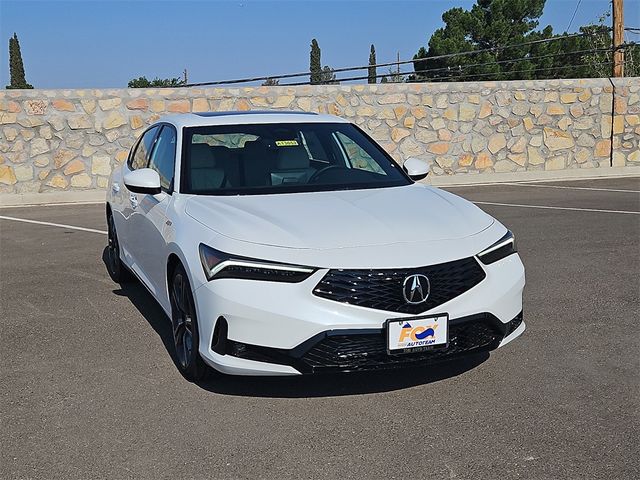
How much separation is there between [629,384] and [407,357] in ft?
4.45

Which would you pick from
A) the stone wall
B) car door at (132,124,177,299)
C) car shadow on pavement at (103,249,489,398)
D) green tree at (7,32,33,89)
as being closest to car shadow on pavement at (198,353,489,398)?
car shadow on pavement at (103,249,489,398)

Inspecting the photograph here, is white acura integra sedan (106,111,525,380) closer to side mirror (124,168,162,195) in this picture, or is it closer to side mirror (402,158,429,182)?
side mirror (124,168,162,195)

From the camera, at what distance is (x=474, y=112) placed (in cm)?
1538

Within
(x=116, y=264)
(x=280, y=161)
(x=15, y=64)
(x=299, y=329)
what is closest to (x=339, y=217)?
(x=299, y=329)

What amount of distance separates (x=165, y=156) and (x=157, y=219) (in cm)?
73

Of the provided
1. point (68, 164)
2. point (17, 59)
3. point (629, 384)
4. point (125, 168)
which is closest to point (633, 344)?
point (629, 384)

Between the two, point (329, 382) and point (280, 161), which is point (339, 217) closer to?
point (329, 382)

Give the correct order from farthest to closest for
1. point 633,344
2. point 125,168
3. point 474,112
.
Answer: point 474,112
point 125,168
point 633,344

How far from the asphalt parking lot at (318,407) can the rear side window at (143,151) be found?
112cm

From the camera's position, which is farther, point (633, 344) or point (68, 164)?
point (68, 164)

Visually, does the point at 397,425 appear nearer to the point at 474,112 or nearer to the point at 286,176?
the point at 286,176

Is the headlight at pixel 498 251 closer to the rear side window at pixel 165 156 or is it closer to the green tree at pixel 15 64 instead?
the rear side window at pixel 165 156

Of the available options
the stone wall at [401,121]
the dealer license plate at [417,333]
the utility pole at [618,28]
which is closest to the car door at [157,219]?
the dealer license plate at [417,333]

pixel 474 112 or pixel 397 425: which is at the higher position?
pixel 474 112
